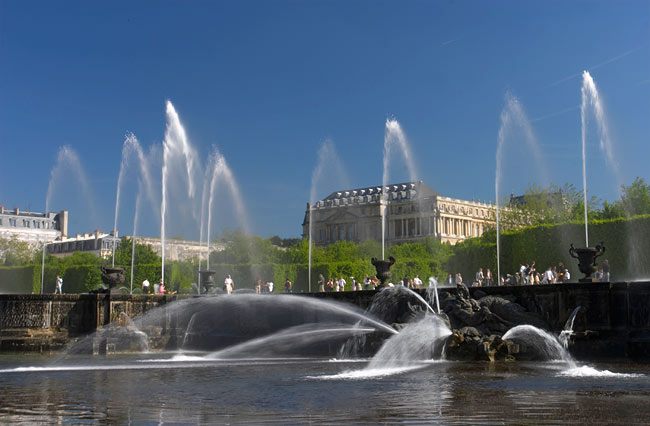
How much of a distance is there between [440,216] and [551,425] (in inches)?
5723

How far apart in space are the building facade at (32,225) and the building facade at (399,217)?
180 feet

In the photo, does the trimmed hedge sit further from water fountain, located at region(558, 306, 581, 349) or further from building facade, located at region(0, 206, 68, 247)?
building facade, located at region(0, 206, 68, 247)

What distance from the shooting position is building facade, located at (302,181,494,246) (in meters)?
152

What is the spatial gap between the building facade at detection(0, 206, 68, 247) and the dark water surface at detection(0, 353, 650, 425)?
444 feet

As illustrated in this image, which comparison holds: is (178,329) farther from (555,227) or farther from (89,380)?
(555,227)

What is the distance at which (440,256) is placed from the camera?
88000mm

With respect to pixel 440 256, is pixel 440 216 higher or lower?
higher

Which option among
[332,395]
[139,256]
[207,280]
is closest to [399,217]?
[139,256]

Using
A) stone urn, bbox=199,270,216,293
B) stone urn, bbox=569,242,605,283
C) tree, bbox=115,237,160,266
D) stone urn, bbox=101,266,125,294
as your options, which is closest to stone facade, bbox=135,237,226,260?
tree, bbox=115,237,160,266

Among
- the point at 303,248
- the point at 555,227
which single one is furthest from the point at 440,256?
the point at 555,227

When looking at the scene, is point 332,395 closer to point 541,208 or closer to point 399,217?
point 541,208

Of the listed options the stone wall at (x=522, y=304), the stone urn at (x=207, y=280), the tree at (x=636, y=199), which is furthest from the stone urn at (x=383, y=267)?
the tree at (x=636, y=199)

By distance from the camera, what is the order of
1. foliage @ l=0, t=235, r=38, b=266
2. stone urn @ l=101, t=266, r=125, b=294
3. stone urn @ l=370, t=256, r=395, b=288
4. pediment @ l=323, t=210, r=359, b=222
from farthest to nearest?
pediment @ l=323, t=210, r=359, b=222 → foliage @ l=0, t=235, r=38, b=266 → stone urn @ l=101, t=266, r=125, b=294 → stone urn @ l=370, t=256, r=395, b=288

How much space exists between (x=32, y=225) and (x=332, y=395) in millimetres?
152473
